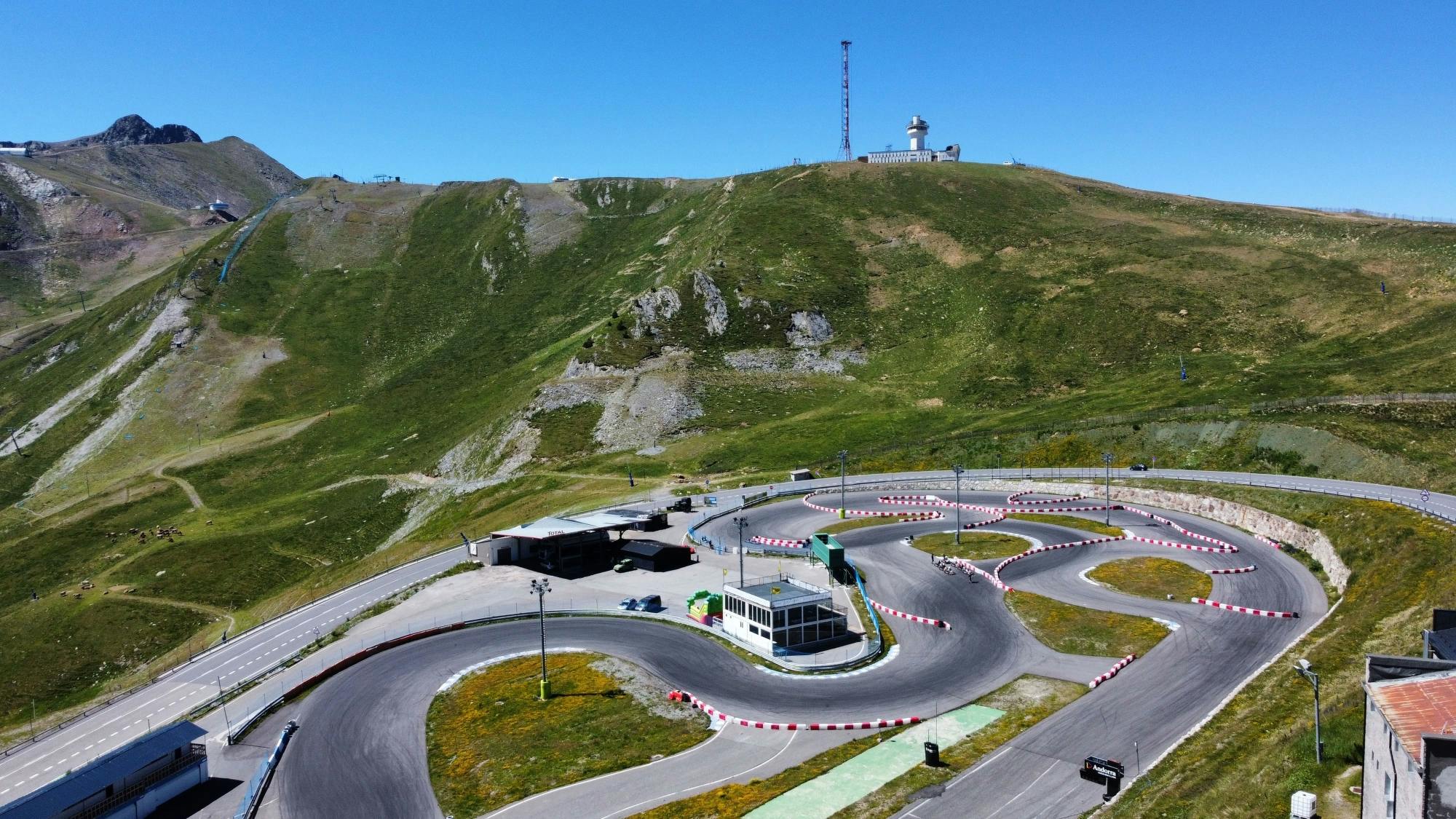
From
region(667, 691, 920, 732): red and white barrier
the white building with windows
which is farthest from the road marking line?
the white building with windows

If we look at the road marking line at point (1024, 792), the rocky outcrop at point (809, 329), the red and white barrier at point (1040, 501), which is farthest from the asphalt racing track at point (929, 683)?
the rocky outcrop at point (809, 329)

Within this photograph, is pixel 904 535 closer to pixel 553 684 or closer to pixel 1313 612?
pixel 1313 612

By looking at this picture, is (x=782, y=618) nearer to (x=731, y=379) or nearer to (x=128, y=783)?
(x=128, y=783)

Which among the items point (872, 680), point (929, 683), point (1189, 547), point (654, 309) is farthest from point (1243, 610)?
point (654, 309)

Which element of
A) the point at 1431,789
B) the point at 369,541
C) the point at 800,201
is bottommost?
the point at 369,541

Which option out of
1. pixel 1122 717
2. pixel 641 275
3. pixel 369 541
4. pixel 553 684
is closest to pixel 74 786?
pixel 553 684

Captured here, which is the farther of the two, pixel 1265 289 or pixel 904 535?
pixel 1265 289
